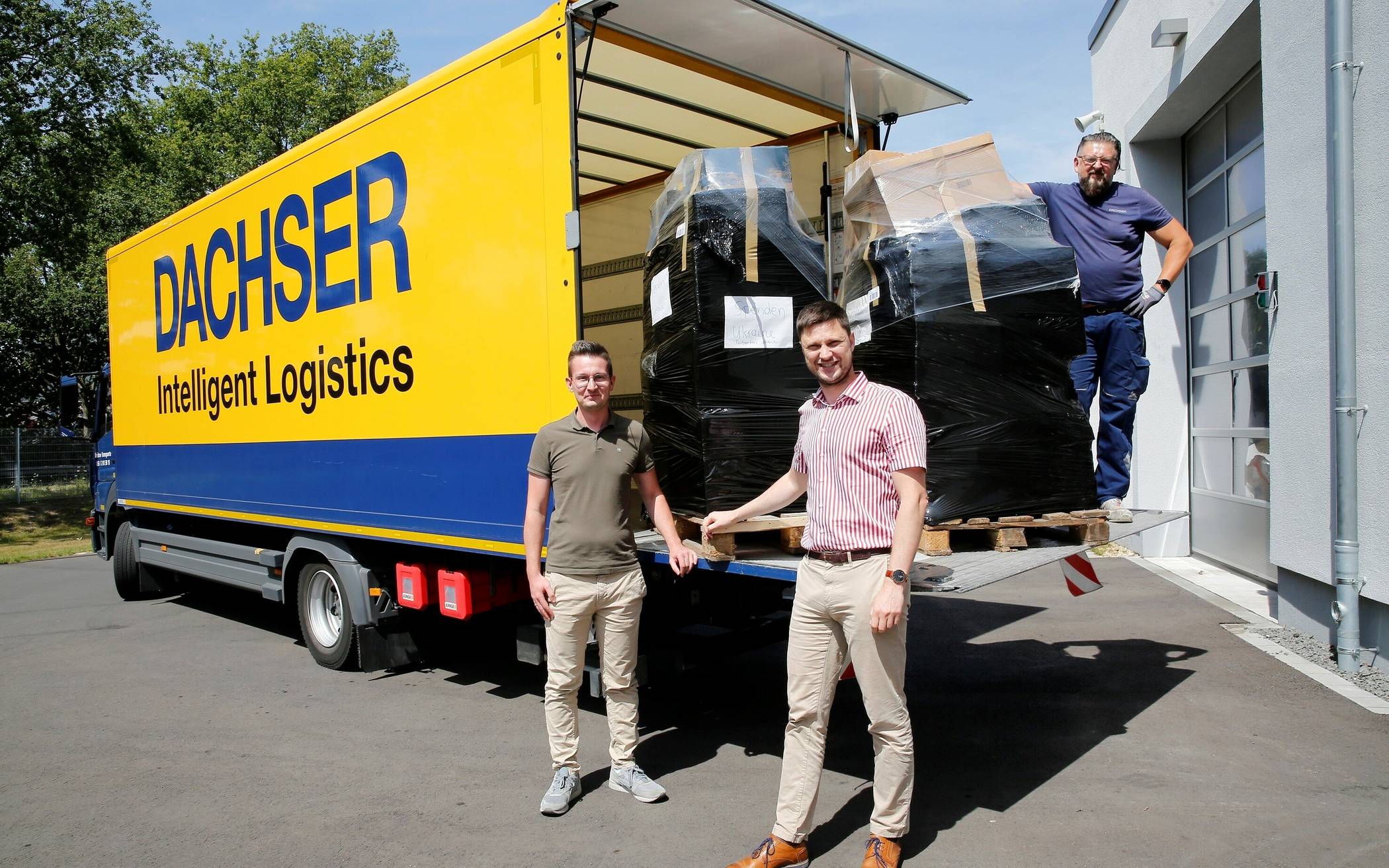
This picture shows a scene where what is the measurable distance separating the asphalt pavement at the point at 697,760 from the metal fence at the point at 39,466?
712 inches

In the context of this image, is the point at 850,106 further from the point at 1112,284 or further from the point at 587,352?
the point at 587,352

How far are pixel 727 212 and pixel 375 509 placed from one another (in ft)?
9.30

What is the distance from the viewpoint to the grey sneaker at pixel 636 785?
3848mm

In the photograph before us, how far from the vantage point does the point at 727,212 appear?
3.83 m

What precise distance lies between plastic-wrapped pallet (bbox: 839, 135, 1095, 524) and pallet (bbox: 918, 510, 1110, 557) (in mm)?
38

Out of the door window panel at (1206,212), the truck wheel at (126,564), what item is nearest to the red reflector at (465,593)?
the truck wheel at (126,564)

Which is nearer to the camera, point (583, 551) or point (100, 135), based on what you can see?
point (583, 551)

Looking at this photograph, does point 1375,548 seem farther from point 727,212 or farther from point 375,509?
point 375,509

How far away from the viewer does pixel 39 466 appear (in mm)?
22234

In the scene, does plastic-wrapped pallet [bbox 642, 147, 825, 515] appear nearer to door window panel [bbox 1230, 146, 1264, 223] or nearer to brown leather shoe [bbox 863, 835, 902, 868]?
brown leather shoe [bbox 863, 835, 902, 868]

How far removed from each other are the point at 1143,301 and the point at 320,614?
17.6 ft

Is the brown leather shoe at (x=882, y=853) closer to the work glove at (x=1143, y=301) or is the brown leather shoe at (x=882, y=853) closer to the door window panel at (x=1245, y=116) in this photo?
the work glove at (x=1143, y=301)

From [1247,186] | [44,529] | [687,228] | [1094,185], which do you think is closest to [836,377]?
[687,228]

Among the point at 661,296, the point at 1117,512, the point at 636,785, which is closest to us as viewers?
the point at 636,785
